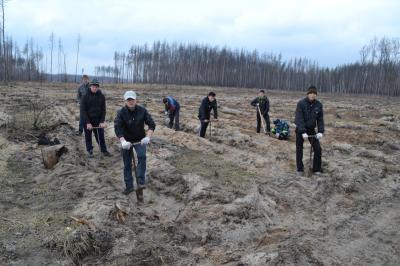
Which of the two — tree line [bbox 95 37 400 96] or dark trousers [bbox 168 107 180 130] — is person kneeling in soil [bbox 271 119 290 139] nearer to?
dark trousers [bbox 168 107 180 130]

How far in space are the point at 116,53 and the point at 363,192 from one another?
86127mm

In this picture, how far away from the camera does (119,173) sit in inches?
335

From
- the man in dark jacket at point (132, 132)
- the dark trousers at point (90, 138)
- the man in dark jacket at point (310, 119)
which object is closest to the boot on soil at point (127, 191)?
the man in dark jacket at point (132, 132)

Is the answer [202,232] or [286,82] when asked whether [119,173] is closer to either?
[202,232]

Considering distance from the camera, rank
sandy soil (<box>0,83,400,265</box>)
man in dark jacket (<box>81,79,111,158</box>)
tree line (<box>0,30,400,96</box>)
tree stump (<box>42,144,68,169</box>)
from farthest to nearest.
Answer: tree line (<box>0,30,400,96</box>) → man in dark jacket (<box>81,79,111,158</box>) → tree stump (<box>42,144,68,169</box>) → sandy soil (<box>0,83,400,265</box>)

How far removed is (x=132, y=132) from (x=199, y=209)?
185 cm

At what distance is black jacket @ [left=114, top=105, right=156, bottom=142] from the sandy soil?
1.09 meters

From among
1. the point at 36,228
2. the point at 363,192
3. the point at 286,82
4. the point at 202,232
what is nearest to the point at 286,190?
the point at 363,192

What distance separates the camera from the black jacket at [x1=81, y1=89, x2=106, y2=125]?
30.6ft

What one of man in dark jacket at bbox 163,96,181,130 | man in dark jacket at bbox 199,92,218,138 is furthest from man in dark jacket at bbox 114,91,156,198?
man in dark jacket at bbox 163,96,181,130

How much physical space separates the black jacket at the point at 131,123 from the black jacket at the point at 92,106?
2.52m

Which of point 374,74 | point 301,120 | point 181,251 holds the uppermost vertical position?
point 374,74

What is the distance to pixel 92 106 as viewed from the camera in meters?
9.37

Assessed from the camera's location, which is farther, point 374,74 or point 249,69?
point 249,69
